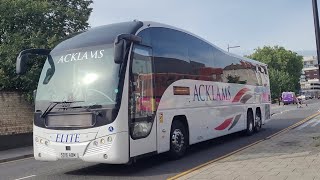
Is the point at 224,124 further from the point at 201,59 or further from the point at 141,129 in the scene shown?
the point at 141,129

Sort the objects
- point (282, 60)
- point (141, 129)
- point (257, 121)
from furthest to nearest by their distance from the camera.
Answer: point (282, 60)
point (257, 121)
point (141, 129)

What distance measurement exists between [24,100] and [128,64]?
12.0 m

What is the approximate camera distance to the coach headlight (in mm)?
10172

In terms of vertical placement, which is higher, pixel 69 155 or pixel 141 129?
pixel 141 129

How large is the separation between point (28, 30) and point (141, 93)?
13.4 meters

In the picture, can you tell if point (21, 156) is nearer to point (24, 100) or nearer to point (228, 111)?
point (24, 100)

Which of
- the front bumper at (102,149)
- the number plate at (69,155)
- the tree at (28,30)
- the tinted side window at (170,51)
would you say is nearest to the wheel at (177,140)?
the tinted side window at (170,51)

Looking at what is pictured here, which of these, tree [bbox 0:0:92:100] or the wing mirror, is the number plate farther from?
tree [bbox 0:0:92:100]

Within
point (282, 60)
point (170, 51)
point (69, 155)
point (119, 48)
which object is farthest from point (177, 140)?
point (282, 60)

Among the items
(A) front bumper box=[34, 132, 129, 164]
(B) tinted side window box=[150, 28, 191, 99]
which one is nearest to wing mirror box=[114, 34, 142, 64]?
(A) front bumper box=[34, 132, 129, 164]

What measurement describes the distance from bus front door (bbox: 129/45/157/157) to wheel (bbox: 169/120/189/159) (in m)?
1.16

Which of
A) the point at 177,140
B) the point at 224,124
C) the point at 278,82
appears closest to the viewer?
the point at 177,140

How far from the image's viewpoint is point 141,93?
1052cm

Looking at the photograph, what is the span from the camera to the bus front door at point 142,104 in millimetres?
10133
